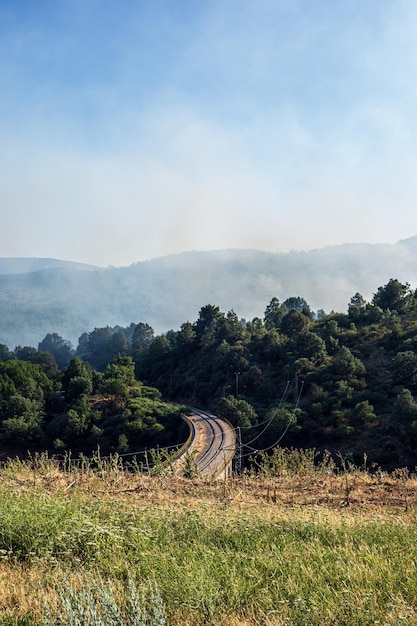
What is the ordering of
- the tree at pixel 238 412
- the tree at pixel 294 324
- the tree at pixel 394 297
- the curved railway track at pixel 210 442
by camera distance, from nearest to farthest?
the curved railway track at pixel 210 442 < the tree at pixel 238 412 < the tree at pixel 294 324 < the tree at pixel 394 297

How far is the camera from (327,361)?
196 feet

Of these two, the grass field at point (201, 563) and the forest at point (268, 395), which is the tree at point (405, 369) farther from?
the grass field at point (201, 563)

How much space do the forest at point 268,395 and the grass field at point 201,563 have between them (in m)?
30.0

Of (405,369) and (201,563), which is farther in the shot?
(405,369)

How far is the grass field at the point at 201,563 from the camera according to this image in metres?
4.95

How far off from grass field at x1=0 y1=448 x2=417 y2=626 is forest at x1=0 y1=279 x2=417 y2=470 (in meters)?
30.0

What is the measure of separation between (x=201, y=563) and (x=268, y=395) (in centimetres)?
5558

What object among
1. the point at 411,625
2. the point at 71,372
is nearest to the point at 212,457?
the point at 411,625

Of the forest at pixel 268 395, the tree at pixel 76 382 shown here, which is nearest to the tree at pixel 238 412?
the forest at pixel 268 395

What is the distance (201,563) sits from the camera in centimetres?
615

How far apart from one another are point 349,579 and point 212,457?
106ft

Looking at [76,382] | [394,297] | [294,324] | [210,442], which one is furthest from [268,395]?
[394,297]

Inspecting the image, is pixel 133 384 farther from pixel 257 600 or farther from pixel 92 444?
pixel 257 600

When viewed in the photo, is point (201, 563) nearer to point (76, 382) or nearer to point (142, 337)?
point (76, 382)
